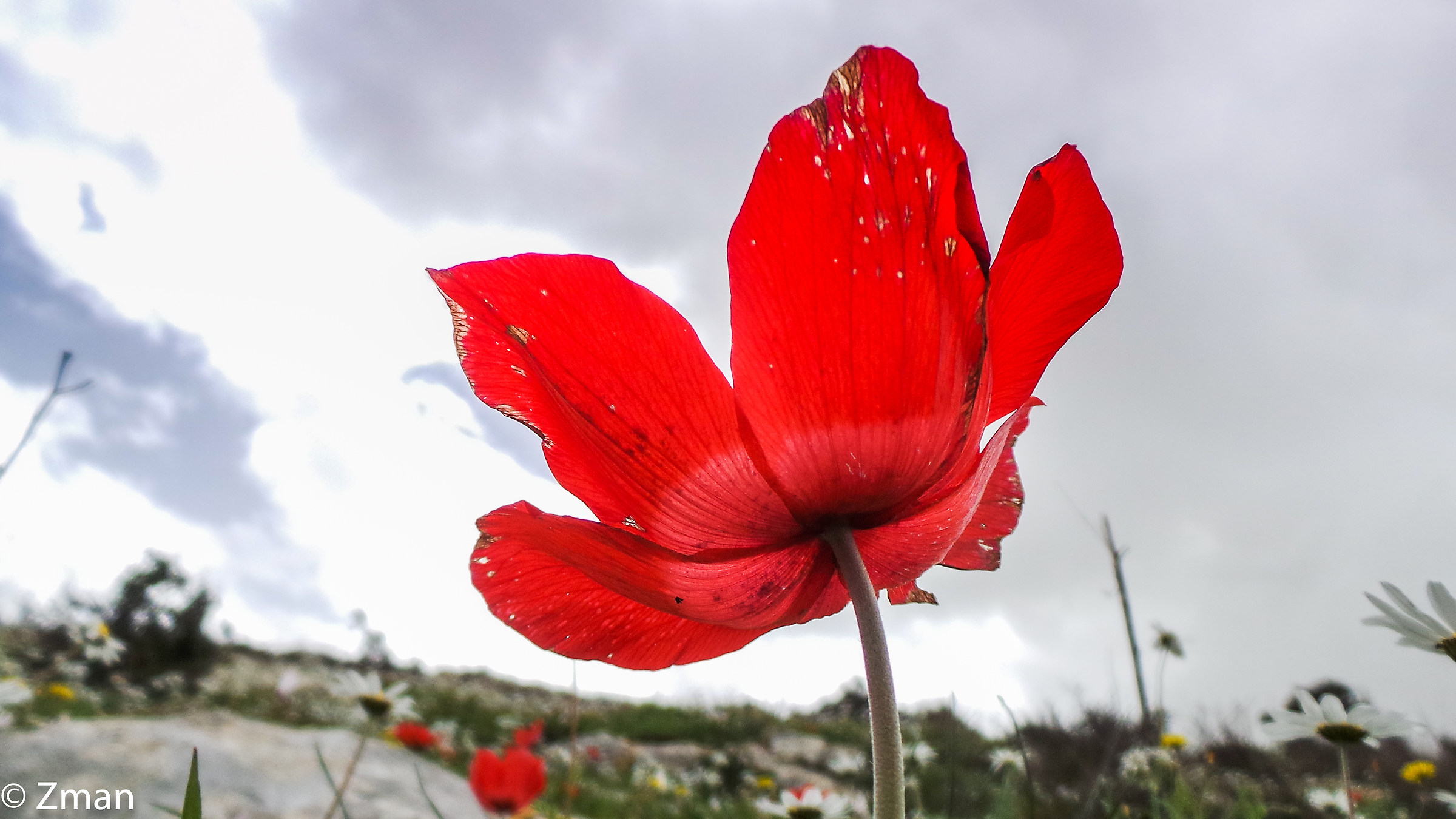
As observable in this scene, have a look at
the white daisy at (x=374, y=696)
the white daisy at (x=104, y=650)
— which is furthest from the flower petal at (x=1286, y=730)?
the white daisy at (x=104, y=650)

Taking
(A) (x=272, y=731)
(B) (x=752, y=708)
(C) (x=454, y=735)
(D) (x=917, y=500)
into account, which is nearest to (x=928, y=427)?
(D) (x=917, y=500)

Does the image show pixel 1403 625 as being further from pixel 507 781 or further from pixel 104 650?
pixel 104 650

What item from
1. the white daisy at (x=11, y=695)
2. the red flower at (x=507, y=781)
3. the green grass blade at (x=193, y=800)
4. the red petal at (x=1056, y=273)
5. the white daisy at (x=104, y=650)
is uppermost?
the white daisy at (x=104, y=650)

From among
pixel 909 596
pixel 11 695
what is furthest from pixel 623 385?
pixel 11 695

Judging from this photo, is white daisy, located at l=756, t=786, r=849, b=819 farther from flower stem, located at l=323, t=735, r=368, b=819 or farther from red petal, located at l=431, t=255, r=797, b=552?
red petal, located at l=431, t=255, r=797, b=552

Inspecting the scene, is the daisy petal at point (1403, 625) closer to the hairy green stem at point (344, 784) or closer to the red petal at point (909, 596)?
the red petal at point (909, 596)

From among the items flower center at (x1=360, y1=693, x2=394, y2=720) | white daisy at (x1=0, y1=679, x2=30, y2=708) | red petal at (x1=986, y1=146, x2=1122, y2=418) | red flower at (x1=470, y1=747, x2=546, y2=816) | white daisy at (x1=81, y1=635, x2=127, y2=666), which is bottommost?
red flower at (x1=470, y1=747, x2=546, y2=816)

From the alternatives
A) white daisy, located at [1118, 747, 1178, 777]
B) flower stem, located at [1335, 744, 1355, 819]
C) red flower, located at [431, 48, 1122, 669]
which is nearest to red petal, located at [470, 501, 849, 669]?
red flower, located at [431, 48, 1122, 669]
